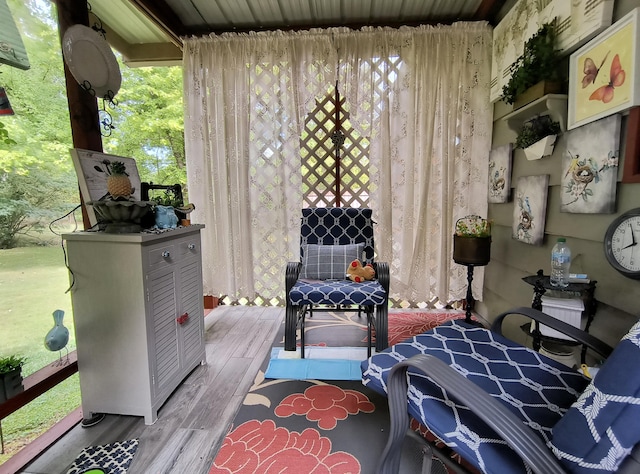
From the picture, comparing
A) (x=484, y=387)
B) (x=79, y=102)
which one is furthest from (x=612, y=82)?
(x=79, y=102)

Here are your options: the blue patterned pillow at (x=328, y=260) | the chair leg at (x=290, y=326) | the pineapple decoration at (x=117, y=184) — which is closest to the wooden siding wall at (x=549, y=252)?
the blue patterned pillow at (x=328, y=260)

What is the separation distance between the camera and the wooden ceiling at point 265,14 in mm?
2258

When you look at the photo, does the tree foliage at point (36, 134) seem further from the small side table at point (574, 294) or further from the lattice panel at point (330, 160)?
the small side table at point (574, 294)

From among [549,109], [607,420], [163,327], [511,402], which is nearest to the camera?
[607,420]

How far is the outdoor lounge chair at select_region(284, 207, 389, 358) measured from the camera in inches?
74.1

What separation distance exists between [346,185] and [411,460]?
2029 millimetres

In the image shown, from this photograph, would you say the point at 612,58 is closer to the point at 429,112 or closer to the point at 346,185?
the point at 429,112

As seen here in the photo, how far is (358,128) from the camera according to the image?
2.57 m

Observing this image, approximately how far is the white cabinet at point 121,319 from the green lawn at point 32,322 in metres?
0.37

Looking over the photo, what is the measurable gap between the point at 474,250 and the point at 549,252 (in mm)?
443

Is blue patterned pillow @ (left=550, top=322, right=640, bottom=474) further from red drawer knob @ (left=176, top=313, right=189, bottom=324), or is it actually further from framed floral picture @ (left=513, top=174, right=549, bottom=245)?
red drawer knob @ (left=176, top=313, right=189, bottom=324)

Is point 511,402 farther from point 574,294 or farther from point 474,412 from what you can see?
point 574,294

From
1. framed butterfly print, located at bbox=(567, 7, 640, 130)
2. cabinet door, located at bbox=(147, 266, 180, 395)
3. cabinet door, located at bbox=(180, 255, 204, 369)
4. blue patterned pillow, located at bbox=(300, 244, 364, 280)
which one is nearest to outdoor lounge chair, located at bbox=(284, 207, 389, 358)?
blue patterned pillow, located at bbox=(300, 244, 364, 280)

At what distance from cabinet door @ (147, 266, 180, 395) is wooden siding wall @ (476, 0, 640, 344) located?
6.38 feet
